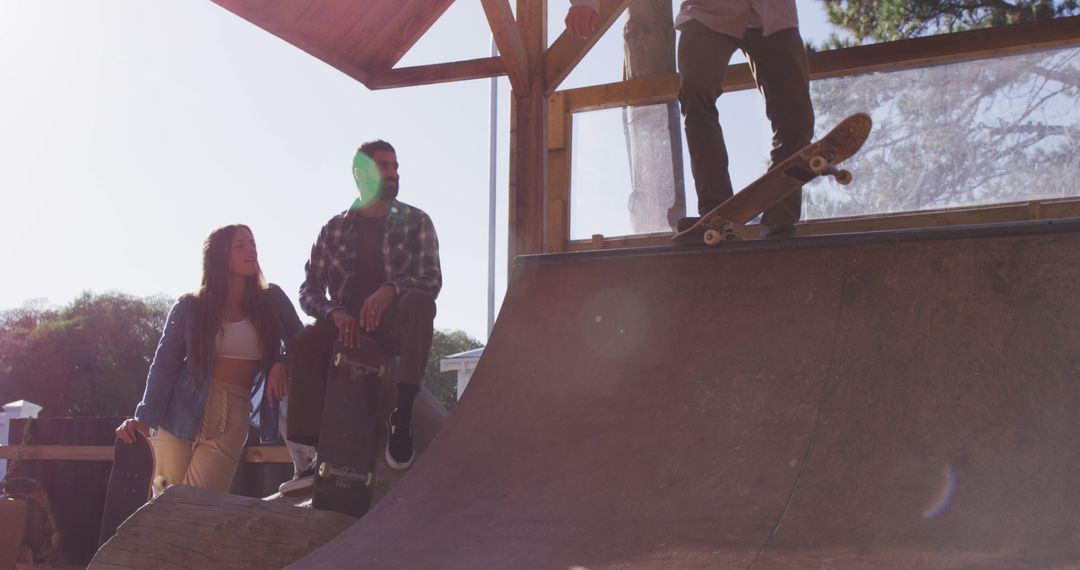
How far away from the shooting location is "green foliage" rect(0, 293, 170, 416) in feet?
100

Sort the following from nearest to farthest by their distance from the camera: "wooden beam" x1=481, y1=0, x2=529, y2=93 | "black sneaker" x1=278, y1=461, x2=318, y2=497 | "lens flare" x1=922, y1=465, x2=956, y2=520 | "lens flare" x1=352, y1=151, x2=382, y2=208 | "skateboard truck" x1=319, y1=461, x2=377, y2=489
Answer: "lens flare" x1=922, y1=465, x2=956, y2=520 → "skateboard truck" x1=319, y1=461, x2=377, y2=489 → "black sneaker" x1=278, y1=461, x2=318, y2=497 → "lens flare" x1=352, y1=151, x2=382, y2=208 → "wooden beam" x1=481, y1=0, x2=529, y2=93

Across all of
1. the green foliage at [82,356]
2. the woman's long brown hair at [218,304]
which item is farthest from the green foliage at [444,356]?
the woman's long brown hair at [218,304]

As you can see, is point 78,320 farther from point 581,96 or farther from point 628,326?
point 628,326

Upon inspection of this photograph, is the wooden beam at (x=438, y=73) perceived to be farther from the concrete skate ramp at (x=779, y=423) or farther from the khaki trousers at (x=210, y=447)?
the concrete skate ramp at (x=779, y=423)

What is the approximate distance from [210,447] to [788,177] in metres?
2.89

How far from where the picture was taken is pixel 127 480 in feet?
18.4

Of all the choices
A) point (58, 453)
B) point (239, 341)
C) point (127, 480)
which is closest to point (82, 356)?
point (58, 453)

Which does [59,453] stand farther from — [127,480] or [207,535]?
[207,535]

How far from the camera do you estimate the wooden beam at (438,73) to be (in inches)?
249

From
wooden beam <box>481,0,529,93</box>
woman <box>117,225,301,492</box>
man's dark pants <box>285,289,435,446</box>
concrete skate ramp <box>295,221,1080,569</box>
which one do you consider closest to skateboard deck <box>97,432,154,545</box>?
woman <box>117,225,301,492</box>

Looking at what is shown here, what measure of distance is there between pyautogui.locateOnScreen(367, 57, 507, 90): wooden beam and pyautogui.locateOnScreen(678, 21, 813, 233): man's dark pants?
7.74 feet

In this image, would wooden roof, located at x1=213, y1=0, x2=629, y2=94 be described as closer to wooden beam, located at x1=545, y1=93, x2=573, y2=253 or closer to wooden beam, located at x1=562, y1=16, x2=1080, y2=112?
wooden beam, located at x1=545, y1=93, x2=573, y2=253

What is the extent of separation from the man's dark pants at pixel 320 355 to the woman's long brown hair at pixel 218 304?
1.40 feet

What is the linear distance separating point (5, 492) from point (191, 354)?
4.68 metres
